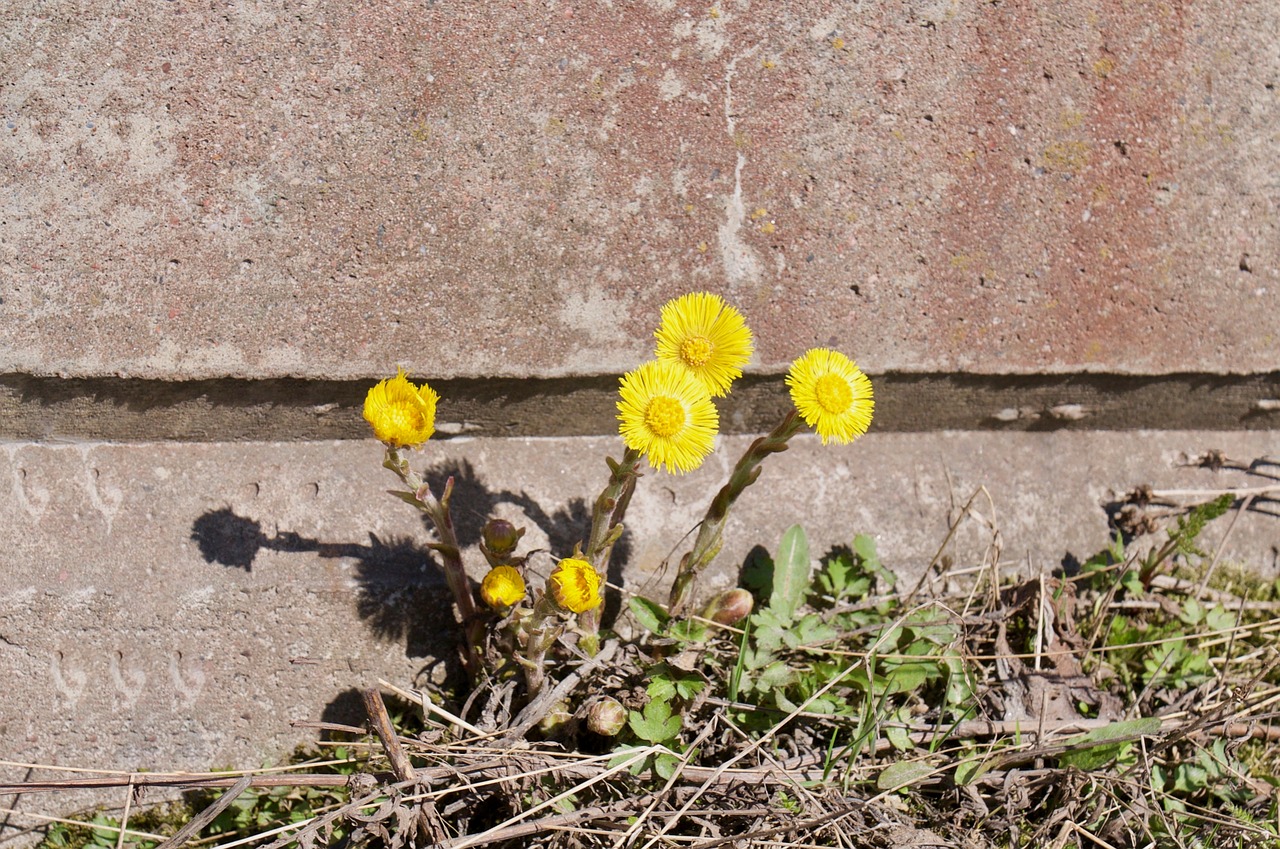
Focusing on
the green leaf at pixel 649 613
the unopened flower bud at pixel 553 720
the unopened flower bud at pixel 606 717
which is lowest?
the unopened flower bud at pixel 553 720

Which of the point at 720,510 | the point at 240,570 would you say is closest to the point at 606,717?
the point at 720,510

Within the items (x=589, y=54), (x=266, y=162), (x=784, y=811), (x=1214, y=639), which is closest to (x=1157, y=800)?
(x=1214, y=639)

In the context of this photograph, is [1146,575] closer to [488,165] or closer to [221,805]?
[488,165]

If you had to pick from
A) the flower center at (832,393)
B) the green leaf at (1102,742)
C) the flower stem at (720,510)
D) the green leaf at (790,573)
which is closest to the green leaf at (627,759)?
the flower stem at (720,510)

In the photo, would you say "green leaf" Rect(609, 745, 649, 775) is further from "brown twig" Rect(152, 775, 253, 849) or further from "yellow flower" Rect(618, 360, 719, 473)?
"brown twig" Rect(152, 775, 253, 849)

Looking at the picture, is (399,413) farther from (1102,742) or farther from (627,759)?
(1102,742)

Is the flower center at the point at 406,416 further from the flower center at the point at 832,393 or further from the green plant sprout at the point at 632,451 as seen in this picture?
the flower center at the point at 832,393
